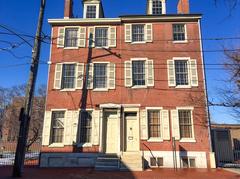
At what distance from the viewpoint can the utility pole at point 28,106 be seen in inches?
412

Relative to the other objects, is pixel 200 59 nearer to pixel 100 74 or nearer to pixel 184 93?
pixel 184 93

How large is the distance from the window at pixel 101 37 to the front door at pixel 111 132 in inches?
191

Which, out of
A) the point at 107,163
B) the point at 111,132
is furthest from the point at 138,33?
the point at 107,163

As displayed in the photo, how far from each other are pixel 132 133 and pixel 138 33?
6898 mm

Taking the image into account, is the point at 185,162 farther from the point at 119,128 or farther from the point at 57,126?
the point at 57,126

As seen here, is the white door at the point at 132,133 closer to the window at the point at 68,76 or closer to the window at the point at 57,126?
the window at the point at 57,126

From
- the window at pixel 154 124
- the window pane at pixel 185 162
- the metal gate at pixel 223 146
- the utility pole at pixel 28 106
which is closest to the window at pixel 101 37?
the utility pole at pixel 28 106

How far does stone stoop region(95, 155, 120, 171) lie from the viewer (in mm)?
12867

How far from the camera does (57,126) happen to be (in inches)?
606

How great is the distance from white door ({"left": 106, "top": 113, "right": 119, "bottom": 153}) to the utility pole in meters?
5.49

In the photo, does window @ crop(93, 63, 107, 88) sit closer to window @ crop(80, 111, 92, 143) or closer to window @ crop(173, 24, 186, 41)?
window @ crop(80, 111, 92, 143)

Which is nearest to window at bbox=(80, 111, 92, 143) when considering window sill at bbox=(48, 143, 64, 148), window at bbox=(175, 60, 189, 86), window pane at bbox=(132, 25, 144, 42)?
window sill at bbox=(48, 143, 64, 148)

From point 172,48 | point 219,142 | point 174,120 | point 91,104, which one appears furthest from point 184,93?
point 91,104

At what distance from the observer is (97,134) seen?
14.9 metres
